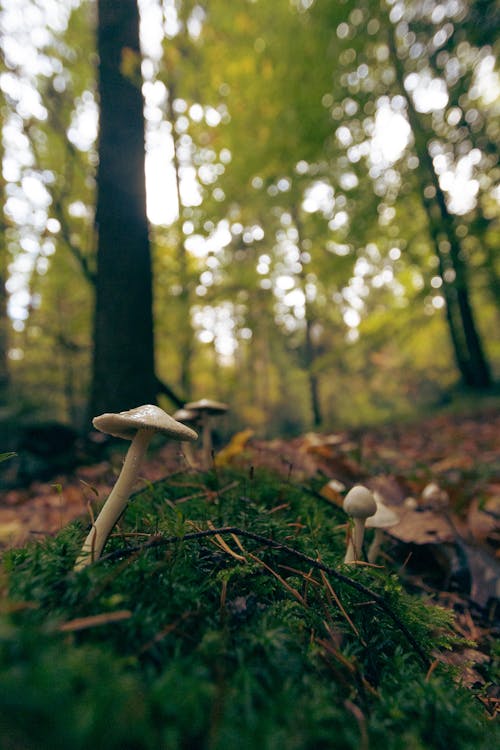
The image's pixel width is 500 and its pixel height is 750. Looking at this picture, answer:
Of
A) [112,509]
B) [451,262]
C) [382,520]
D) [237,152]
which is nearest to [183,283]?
[237,152]

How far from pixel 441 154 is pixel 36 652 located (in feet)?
34.2

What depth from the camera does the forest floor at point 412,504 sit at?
5.57ft

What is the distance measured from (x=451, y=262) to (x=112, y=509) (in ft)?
25.7

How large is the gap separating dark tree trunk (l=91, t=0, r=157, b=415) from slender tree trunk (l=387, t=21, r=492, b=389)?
4.33 metres

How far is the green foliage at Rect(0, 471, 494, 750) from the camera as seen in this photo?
0.55 m

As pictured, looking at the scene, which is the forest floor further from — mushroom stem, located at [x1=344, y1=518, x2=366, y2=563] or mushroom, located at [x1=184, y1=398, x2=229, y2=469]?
mushroom stem, located at [x1=344, y1=518, x2=366, y2=563]

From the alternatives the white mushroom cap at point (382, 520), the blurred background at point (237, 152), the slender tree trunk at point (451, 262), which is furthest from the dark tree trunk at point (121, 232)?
the slender tree trunk at point (451, 262)

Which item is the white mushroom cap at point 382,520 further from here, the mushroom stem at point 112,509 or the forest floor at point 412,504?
the mushroom stem at point 112,509

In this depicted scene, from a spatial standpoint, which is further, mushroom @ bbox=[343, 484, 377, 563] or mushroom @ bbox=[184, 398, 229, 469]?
mushroom @ bbox=[184, 398, 229, 469]

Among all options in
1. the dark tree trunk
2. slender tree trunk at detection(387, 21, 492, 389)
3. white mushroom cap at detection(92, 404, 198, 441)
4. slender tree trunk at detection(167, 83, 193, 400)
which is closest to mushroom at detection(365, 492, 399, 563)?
white mushroom cap at detection(92, 404, 198, 441)

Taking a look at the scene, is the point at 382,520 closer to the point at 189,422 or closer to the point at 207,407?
the point at 207,407

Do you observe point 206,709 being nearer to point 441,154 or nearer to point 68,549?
point 68,549

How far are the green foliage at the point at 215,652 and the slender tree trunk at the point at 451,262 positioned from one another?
6.78 meters

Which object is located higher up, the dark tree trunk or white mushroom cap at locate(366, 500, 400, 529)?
the dark tree trunk
